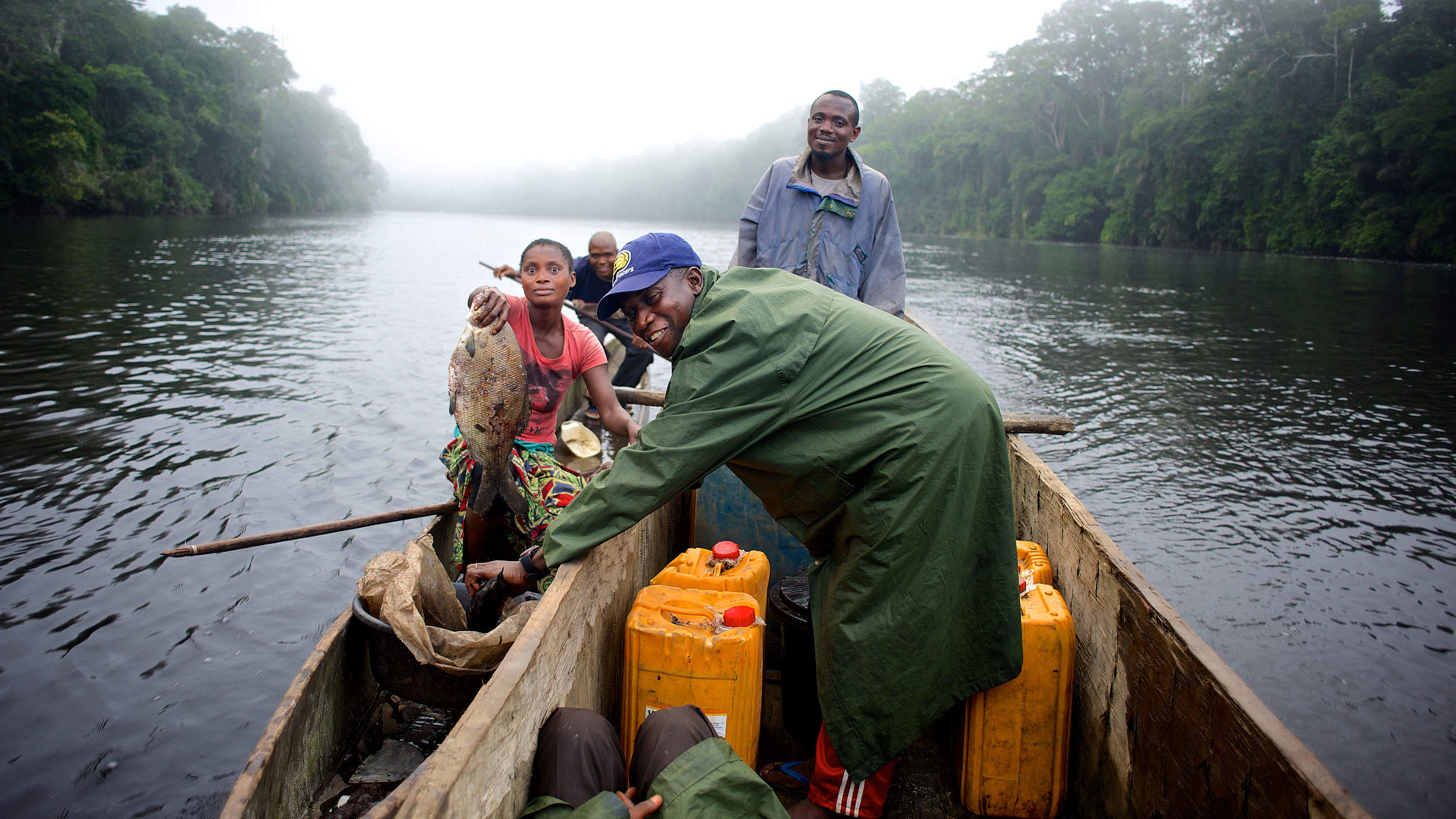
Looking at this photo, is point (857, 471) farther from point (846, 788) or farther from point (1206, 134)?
point (1206, 134)

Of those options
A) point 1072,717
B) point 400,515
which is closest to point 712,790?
point 1072,717

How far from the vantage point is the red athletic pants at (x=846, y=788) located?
2.58 m

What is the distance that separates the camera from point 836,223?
4340 millimetres

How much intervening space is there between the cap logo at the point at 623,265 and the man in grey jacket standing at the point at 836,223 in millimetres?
1952

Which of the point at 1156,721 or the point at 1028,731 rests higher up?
the point at 1156,721

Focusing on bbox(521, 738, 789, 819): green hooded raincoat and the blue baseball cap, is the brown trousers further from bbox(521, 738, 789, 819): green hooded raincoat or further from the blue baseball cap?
the blue baseball cap

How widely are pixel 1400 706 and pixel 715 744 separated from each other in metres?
4.67

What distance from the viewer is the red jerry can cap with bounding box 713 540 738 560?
3178mm

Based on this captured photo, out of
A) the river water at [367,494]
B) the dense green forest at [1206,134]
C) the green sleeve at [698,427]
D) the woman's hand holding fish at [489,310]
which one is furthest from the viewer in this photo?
the dense green forest at [1206,134]

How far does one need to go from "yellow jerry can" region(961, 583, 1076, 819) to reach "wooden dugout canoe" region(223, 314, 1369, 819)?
0.40ft

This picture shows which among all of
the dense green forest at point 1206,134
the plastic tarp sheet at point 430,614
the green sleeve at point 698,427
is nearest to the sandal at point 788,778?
the plastic tarp sheet at point 430,614

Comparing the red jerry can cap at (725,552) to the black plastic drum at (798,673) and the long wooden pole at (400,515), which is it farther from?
the long wooden pole at (400,515)

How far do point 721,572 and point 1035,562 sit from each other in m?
1.25

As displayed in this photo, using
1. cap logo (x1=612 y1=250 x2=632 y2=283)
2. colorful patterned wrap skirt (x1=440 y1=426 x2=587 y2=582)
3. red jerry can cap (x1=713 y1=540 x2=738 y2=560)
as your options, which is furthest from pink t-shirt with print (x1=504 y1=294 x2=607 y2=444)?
cap logo (x1=612 y1=250 x2=632 y2=283)
